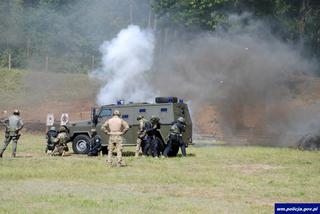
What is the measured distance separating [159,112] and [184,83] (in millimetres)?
11535

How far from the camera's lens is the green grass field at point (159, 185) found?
11.7 metres

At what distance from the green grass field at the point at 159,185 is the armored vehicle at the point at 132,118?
2512mm

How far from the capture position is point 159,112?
2414cm

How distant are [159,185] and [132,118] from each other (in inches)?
380

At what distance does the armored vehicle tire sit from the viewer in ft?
80.8

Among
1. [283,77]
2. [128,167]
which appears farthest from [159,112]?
[283,77]

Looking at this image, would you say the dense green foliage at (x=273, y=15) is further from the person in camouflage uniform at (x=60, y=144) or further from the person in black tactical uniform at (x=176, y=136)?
the person in camouflage uniform at (x=60, y=144)

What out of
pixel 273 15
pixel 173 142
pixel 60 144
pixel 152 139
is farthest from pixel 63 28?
pixel 173 142

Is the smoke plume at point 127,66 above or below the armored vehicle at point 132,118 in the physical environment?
above

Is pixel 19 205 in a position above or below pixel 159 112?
below

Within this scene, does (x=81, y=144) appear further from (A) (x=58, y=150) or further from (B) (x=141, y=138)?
(B) (x=141, y=138)

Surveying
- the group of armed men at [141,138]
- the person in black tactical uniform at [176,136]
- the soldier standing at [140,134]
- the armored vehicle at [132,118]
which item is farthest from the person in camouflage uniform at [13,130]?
the person in black tactical uniform at [176,136]

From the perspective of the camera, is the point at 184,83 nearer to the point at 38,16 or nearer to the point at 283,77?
the point at 283,77

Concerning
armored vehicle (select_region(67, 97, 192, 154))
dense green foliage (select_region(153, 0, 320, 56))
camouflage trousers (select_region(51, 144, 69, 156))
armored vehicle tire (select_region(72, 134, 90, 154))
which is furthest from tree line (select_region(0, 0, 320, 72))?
camouflage trousers (select_region(51, 144, 69, 156))
